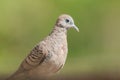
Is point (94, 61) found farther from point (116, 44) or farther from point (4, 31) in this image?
point (4, 31)

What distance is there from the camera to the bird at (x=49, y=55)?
2.49 meters

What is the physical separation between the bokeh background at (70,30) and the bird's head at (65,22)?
2.50 m

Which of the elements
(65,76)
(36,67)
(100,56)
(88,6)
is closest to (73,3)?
(88,6)

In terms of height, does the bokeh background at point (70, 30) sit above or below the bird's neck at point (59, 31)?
above

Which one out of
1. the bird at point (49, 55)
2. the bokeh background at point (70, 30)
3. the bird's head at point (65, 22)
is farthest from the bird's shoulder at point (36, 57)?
the bokeh background at point (70, 30)

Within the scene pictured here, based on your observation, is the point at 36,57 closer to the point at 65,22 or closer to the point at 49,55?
the point at 49,55

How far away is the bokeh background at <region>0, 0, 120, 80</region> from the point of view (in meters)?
5.21

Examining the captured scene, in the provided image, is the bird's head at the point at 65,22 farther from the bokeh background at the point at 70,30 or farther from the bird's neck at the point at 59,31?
the bokeh background at the point at 70,30

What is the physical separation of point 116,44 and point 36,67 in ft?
9.83

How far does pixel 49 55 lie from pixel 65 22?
0.47ft

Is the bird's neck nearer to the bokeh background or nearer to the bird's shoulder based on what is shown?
the bird's shoulder

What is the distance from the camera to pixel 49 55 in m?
2.51

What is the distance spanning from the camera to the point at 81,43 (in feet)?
17.7

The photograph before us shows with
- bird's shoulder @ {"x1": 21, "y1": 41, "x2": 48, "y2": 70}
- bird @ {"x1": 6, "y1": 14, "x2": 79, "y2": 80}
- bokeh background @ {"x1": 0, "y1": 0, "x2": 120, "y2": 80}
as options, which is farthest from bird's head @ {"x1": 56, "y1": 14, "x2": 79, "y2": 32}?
bokeh background @ {"x1": 0, "y1": 0, "x2": 120, "y2": 80}
